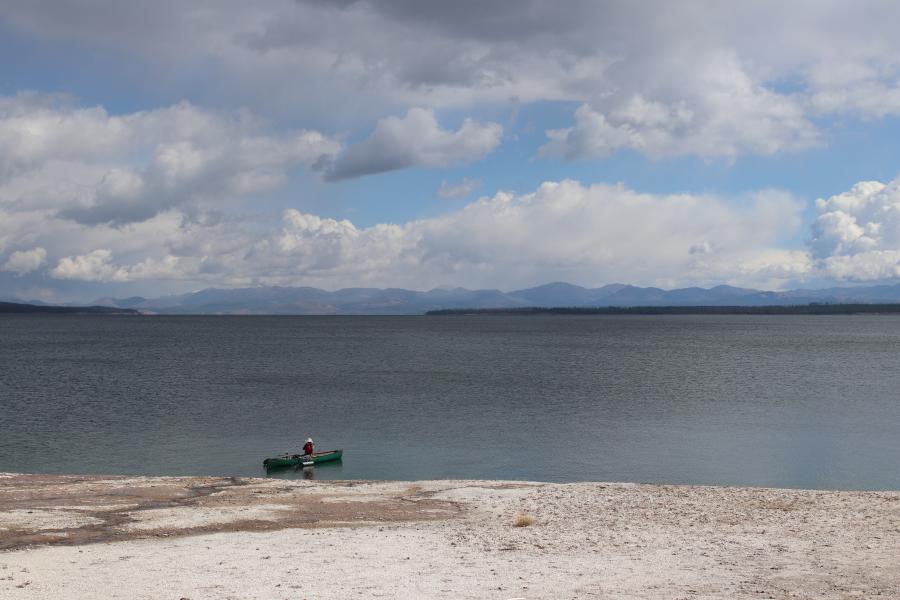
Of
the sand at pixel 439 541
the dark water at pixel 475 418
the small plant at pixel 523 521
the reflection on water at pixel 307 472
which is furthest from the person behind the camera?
the dark water at pixel 475 418

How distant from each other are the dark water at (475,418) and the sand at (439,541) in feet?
29.2

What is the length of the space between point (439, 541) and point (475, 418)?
32.6 meters

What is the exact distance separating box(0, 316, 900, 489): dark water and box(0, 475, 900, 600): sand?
8915mm

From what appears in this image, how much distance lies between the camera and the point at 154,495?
1072 inches

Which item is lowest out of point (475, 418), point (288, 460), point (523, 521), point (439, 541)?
point (475, 418)

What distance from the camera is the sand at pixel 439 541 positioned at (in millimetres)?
16047

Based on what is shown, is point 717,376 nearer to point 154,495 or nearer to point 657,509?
point 657,509

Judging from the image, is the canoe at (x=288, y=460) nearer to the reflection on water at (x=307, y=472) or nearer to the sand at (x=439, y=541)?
the reflection on water at (x=307, y=472)

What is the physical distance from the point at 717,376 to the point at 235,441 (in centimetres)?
5459

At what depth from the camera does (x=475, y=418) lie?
52969mm

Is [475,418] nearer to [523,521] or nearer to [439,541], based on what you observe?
[523,521]

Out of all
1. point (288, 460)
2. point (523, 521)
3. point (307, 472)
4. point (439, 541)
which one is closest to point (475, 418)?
point (307, 472)

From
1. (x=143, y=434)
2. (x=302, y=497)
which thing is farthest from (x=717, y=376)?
(x=302, y=497)

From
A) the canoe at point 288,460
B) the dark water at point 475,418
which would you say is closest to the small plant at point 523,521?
the dark water at point 475,418
